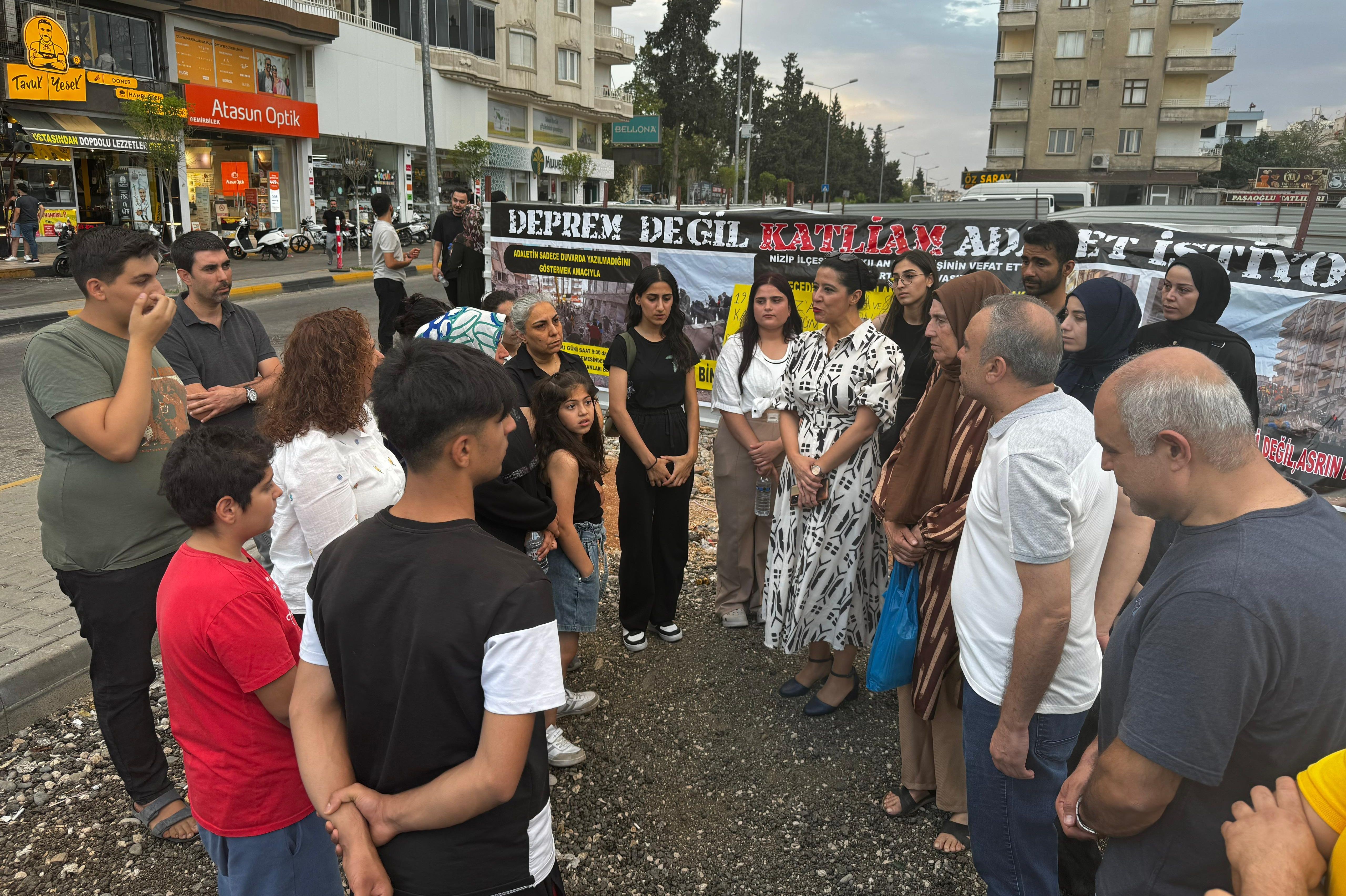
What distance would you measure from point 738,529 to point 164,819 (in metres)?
2.84

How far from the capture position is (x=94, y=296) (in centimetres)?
271

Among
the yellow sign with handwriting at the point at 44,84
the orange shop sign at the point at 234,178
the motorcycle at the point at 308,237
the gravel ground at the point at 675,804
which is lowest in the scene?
the gravel ground at the point at 675,804

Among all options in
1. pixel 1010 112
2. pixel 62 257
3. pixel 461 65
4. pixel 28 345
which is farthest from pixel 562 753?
pixel 1010 112

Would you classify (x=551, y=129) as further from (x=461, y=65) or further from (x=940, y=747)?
(x=940, y=747)

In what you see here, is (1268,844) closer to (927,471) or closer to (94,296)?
(927,471)

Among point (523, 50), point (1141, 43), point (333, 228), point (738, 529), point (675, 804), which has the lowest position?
point (675, 804)

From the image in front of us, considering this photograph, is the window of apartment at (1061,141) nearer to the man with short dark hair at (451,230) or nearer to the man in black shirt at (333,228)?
the man in black shirt at (333,228)

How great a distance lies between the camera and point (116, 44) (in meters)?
23.7

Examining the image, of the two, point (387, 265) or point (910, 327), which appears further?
point (387, 265)

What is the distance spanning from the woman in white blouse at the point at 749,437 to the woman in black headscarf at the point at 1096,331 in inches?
49.9

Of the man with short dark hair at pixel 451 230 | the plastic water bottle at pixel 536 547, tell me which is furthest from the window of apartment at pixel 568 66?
the plastic water bottle at pixel 536 547

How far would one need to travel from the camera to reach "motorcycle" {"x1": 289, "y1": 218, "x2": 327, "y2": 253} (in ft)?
85.2

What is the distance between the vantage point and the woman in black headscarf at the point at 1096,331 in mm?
3449

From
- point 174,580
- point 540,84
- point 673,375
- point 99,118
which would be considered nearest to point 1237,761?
point 174,580
